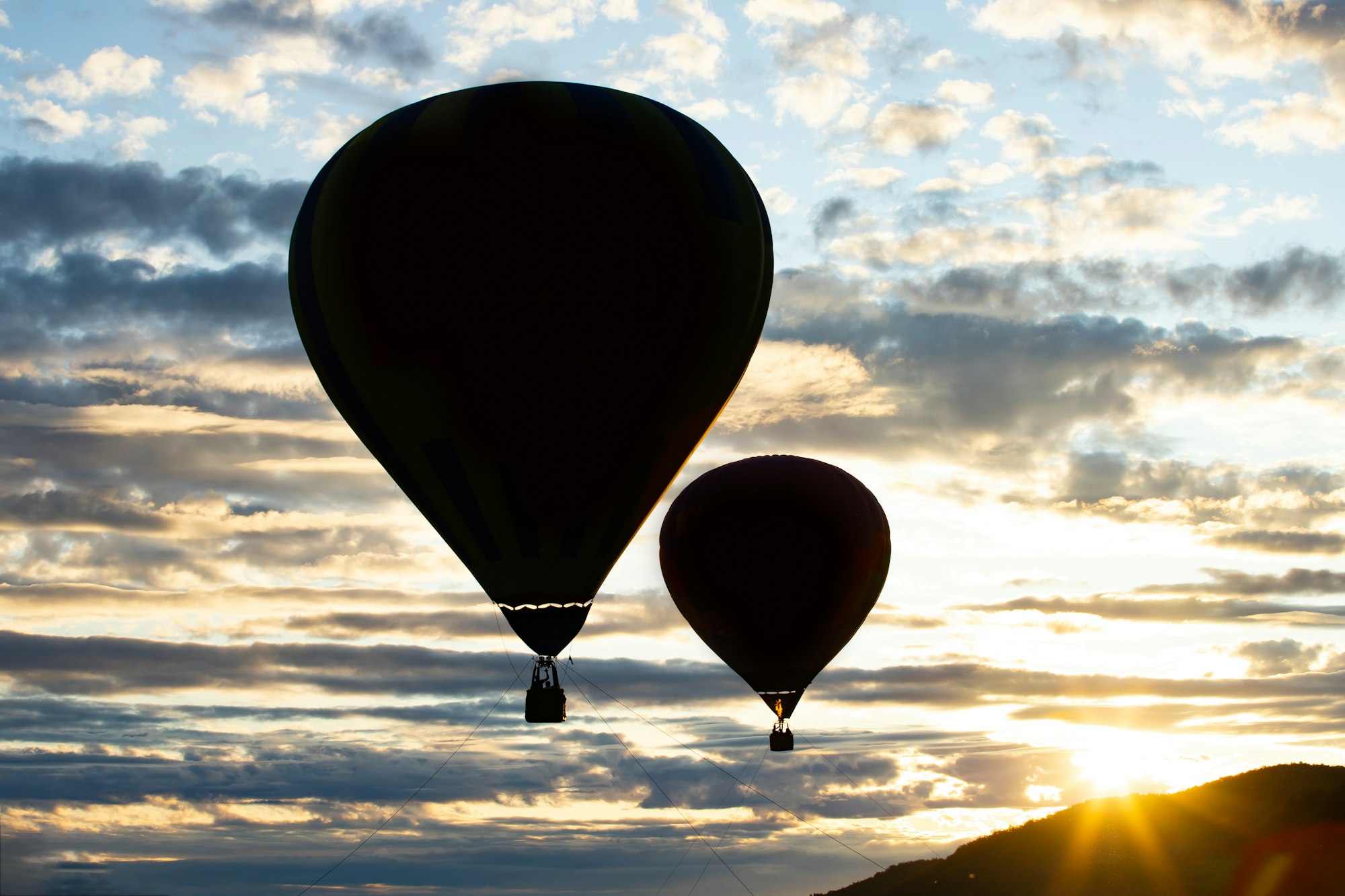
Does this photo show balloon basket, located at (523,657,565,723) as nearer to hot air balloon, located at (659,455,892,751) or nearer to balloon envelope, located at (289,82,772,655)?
balloon envelope, located at (289,82,772,655)

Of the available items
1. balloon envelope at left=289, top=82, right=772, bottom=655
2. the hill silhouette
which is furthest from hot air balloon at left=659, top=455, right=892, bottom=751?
the hill silhouette

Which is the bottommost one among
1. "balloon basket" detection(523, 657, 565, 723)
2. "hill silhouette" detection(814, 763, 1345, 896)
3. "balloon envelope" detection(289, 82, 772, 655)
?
"hill silhouette" detection(814, 763, 1345, 896)

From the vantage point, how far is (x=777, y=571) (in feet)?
144

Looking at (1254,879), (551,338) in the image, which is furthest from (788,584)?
(1254,879)

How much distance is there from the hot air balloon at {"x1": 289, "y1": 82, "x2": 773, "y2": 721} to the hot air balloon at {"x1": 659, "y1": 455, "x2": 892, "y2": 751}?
14.8 metres

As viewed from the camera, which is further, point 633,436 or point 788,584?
point 788,584

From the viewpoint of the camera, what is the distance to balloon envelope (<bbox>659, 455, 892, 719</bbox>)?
43.9 meters

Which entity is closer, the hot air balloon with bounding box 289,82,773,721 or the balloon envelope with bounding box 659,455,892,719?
the hot air balloon with bounding box 289,82,773,721

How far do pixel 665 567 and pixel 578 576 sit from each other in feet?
58.9

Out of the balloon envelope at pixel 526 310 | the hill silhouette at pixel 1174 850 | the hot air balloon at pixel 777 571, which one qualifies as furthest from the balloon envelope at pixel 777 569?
the hill silhouette at pixel 1174 850

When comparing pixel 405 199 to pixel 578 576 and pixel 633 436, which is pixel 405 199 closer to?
pixel 633 436

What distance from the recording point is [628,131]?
2909 centimetres

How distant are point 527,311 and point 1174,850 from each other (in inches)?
1755

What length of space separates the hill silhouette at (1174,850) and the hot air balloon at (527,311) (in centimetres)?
3650
